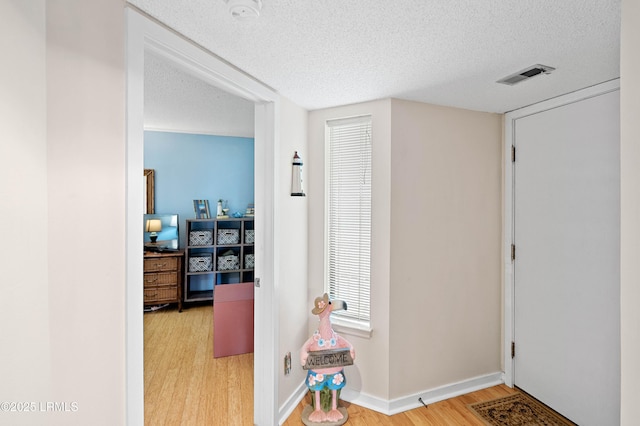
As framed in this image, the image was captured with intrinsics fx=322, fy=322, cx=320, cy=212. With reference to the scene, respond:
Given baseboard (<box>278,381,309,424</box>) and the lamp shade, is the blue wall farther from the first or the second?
baseboard (<box>278,381,309,424</box>)

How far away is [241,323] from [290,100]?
6.88 ft

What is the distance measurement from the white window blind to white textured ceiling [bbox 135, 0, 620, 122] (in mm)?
389

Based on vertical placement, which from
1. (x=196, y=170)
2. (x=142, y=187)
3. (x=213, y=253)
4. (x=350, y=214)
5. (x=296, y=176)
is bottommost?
(x=213, y=253)

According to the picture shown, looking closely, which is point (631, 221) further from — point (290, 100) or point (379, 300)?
point (290, 100)

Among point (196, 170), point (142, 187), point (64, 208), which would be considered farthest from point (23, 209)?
point (196, 170)

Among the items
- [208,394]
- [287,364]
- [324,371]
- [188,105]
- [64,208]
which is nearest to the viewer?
[64,208]

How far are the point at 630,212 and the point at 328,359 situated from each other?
170cm

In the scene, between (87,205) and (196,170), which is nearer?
(87,205)

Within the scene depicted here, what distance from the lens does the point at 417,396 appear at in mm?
2287

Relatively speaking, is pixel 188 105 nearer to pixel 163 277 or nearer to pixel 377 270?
pixel 163 277

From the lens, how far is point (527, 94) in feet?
6.89

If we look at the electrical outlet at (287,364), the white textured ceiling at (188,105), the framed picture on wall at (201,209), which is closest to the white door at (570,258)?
the electrical outlet at (287,364)

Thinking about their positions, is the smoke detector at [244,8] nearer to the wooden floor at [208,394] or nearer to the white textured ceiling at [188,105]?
the white textured ceiling at [188,105]

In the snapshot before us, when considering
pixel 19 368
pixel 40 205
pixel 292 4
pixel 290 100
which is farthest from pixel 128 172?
pixel 290 100
